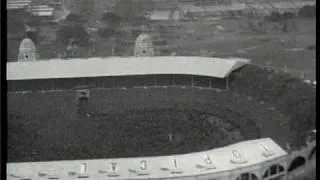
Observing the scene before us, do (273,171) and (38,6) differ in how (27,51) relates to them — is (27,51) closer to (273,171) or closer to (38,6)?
(38,6)

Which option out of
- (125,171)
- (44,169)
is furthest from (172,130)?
(44,169)

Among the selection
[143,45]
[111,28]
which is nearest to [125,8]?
[111,28]

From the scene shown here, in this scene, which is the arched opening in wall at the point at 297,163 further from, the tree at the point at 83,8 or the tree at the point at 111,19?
the tree at the point at 83,8

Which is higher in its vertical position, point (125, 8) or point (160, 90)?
point (125, 8)

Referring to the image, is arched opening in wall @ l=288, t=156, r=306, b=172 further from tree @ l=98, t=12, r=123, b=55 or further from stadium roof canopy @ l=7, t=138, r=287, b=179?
tree @ l=98, t=12, r=123, b=55

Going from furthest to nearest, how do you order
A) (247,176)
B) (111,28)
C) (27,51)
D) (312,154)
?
(111,28)
(27,51)
(312,154)
(247,176)

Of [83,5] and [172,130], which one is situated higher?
[83,5]

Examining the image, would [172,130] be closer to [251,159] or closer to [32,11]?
[251,159]

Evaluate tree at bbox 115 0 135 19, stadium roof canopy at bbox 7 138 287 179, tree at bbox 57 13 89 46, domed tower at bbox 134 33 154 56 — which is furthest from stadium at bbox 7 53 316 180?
tree at bbox 115 0 135 19
